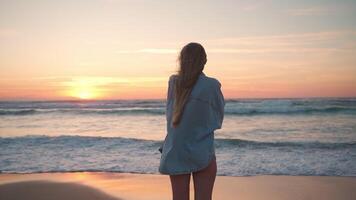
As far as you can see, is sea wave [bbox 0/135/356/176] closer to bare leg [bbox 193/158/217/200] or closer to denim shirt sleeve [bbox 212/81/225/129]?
bare leg [bbox 193/158/217/200]

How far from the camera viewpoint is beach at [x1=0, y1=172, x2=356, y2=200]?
5734 millimetres

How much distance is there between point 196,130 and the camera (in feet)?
8.11

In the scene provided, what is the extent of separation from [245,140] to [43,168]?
622cm

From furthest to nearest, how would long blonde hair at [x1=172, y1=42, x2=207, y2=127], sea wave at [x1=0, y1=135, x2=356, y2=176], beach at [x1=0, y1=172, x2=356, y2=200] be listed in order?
sea wave at [x1=0, y1=135, x2=356, y2=176] < beach at [x1=0, y1=172, x2=356, y2=200] < long blonde hair at [x1=172, y1=42, x2=207, y2=127]

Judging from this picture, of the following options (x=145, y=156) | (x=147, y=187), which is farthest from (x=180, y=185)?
(x=145, y=156)

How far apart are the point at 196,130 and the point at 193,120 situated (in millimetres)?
63

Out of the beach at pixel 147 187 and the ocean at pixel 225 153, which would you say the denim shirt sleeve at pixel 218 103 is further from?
the ocean at pixel 225 153

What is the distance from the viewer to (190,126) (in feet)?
8.09

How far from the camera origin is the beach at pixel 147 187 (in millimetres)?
5734

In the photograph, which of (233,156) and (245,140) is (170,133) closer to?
(233,156)

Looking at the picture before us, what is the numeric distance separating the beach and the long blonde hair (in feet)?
11.1

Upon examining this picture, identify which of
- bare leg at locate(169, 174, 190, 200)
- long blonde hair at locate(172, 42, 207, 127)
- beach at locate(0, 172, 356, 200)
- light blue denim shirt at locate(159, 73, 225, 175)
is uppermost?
long blonde hair at locate(172, 42, 207, 127)

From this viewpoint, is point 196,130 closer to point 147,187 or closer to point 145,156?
point 147,187

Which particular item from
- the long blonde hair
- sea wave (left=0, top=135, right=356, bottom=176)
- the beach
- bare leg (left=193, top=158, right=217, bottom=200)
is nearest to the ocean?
sea wave (left=0, top=135, right=356, bottom=176)
